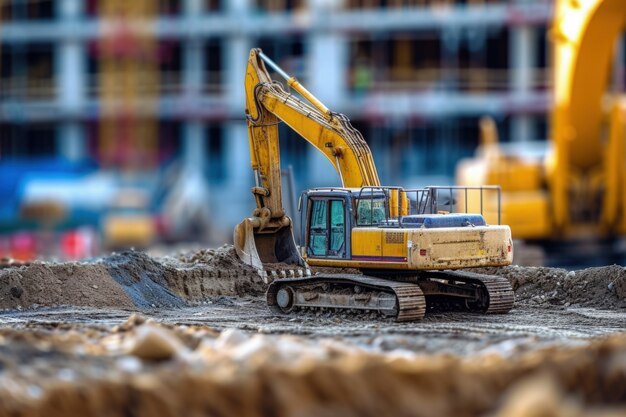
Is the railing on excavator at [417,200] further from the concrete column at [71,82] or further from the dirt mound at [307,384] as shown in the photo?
the concrete column at [71,82]

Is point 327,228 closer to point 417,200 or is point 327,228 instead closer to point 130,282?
point 417,200

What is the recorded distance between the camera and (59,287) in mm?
18141

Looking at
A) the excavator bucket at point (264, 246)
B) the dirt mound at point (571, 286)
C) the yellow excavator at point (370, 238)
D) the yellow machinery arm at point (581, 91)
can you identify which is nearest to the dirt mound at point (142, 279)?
the excavator bucket at point (264, 246)

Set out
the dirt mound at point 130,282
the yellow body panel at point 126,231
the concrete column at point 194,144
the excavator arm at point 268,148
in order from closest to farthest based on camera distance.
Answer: the dirt mound at point 130,282 < the excavator arm at point 268,148 < the yellow body panel at point 126,231 < the concrete column at point 194,144

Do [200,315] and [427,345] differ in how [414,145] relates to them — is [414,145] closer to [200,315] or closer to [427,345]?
[200,315]

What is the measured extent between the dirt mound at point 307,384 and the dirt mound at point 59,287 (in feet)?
22.5

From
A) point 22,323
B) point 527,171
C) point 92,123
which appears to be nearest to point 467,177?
point 527,171

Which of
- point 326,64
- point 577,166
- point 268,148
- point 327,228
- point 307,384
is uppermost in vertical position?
point 326,64

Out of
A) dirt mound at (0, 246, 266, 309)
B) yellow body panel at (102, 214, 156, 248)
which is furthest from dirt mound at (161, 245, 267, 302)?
yellow body panel at (102, 214, 156, 248)

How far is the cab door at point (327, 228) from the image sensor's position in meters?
16.6

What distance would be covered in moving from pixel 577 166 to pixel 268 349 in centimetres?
1603

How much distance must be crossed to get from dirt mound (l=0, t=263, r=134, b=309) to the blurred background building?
32.4 m

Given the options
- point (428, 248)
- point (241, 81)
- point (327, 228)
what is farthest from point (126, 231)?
point (428, 248)

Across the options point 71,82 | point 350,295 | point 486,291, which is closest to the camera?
point 350,295
